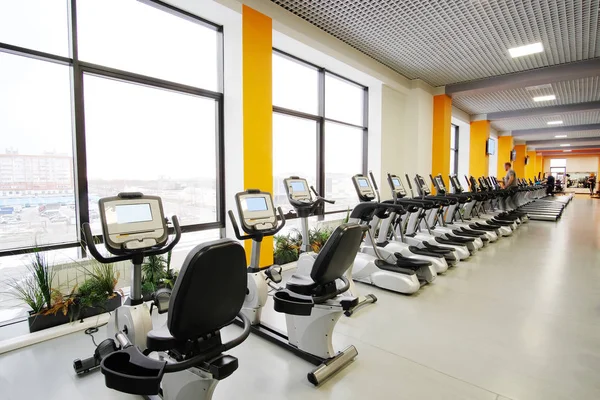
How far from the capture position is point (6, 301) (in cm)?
296

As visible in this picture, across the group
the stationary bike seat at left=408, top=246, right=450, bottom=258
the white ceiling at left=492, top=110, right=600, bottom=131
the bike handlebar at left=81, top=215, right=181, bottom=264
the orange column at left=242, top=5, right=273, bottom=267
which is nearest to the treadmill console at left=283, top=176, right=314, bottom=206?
the orange column at left=242, top=5, right=273, bottom=267

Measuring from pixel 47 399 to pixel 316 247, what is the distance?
3.56m

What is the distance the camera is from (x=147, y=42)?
394 centimetres

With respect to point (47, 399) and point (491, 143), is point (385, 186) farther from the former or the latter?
point (491, 143)

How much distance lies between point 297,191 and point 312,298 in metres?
1.54

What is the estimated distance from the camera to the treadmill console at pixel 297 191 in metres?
3.35

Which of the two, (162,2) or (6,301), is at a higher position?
(162,2)

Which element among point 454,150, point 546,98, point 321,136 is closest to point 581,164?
point 454,150

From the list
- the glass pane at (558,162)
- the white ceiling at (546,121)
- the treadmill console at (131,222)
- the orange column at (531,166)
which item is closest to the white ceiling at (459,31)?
the treadmill console at (131,222)

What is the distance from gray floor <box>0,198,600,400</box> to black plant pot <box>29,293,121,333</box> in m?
0.19

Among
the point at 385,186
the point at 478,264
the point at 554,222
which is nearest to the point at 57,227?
the point at 478,264

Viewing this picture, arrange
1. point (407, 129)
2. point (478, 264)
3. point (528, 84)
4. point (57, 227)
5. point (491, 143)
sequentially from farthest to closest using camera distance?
1. point (491, 143)
2. point (407, 129)
3. point (528, 84)
4. point (478, 264)
5. point (57, 227)

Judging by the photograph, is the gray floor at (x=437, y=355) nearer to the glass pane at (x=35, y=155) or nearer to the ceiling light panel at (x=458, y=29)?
the glass pane at (x=35, y=155)

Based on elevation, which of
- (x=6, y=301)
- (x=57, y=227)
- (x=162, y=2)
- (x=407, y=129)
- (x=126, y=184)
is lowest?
(x=6, y=301)
